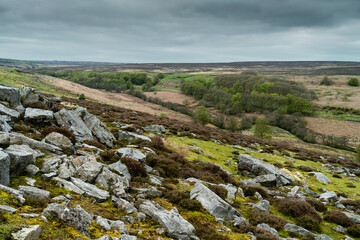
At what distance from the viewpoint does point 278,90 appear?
132m

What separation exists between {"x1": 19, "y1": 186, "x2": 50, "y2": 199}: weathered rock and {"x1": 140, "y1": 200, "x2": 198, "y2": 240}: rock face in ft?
11.4

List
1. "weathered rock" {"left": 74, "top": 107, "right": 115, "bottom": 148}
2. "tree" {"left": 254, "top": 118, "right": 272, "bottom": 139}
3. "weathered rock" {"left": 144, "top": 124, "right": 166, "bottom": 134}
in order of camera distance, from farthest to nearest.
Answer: "tree" {"left": 254, "top": 118, "right": 272, "bottom": 139}
"weathered rock" {"left": 144, "top": 124, "right": 166, "bottom": 134}
"weathered rock" {"left": 74, "top": 107, "right": 115, "bottom": 148}

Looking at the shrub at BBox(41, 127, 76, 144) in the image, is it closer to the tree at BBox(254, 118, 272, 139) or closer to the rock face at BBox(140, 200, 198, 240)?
the rock face at BBox(140, 200, 198, 240)

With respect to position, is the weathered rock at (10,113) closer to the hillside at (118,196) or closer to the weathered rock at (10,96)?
the hillside at (118,196)

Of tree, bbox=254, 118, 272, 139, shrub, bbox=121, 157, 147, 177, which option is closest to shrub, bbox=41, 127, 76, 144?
shrub, bbox=121, 157, 147, 177

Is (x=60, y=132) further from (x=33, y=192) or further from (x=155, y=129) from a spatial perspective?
(x=155, y=129)

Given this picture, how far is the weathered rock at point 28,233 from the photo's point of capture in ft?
16.1

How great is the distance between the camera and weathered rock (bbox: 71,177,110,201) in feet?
28.4

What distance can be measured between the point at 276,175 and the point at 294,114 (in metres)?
103

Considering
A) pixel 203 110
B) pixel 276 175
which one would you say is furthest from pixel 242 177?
pixel 203 110

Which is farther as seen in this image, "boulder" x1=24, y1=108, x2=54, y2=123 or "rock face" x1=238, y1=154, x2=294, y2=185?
A: "rock face" x1=238, y1=154, x2=294, y2=185

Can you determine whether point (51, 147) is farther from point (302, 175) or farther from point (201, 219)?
point (302, 175)

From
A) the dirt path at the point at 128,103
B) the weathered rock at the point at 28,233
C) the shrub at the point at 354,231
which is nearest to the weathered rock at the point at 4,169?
the weathered rock at the point at 28,233

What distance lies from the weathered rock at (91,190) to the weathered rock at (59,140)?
3.37m
